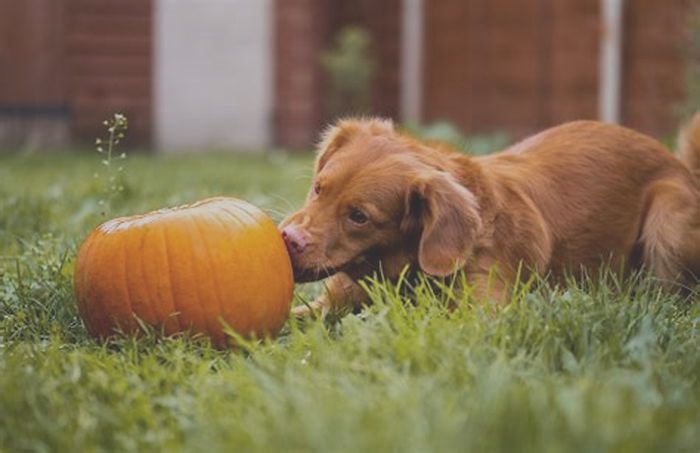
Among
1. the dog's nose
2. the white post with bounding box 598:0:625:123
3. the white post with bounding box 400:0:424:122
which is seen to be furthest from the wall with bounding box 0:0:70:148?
the dog's nose

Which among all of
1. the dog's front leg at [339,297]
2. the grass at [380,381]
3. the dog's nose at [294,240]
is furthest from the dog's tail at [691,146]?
the dog's nose at [294,240]

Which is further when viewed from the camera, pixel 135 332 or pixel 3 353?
pixel 135 332

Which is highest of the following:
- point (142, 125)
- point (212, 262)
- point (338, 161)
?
point (338, 161)

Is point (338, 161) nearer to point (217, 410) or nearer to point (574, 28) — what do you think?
point (217, 410)

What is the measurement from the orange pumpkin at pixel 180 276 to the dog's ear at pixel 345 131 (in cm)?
66

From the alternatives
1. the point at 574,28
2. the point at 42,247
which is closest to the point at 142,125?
the point at 574,28

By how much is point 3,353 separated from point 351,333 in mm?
871

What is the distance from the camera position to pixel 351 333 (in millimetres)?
2777

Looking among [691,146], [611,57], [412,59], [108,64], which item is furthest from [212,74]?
[691,146]

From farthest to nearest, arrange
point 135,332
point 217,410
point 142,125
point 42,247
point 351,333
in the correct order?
1. point 142,125
2. point 42,247
3. point 135,332
4. point 351,333
5. point 217,410

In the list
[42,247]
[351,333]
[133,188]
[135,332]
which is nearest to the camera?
[351,333]

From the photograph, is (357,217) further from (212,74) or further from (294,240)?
(212,74)

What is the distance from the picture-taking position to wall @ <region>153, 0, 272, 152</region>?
13.6 meters

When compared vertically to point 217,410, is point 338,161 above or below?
above
